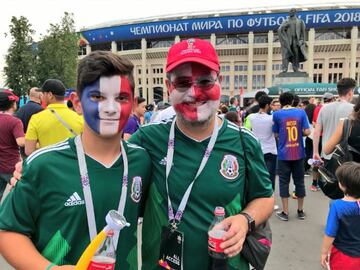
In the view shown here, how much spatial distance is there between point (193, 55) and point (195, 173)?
1.96 ft

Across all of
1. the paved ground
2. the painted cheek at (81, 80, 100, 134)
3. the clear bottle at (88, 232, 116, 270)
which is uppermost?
the painted cheek at (81, 80, 100, 134)

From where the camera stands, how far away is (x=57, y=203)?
137cm

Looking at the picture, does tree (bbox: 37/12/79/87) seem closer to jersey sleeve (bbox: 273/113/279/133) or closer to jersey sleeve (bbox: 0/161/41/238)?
A: jersey sleeve (bbox: 273/113/279/133)

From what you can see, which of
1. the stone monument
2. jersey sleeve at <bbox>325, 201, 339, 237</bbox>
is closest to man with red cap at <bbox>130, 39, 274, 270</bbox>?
jersey sleeve at <bbox>325, 201, 339, 237</bbox>

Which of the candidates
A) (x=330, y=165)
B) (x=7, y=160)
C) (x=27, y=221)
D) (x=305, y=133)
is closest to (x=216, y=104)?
(x=27, y=221)

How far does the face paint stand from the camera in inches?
57.8

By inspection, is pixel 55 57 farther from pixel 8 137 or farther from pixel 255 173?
pixel 255 173

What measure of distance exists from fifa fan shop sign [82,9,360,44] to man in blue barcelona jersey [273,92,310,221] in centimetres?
4748

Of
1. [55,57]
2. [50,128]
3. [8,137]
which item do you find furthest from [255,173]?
[55,57]

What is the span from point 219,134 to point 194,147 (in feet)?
0.52

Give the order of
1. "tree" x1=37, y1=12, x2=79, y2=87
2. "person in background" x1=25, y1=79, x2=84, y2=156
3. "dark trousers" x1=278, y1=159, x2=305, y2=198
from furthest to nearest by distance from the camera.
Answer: "tree" x1=37, y1=12, x2=79, y2=87
"dark trousers" x1=278, y1=159, x2=305, y2=198
"person in background" x1=25, y1=79, x2=84, y2=156

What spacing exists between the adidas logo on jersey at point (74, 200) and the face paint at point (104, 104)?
0.29 m

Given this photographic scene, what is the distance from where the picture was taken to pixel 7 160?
429 cm

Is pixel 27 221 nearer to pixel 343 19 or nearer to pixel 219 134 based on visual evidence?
pixel 219 134
